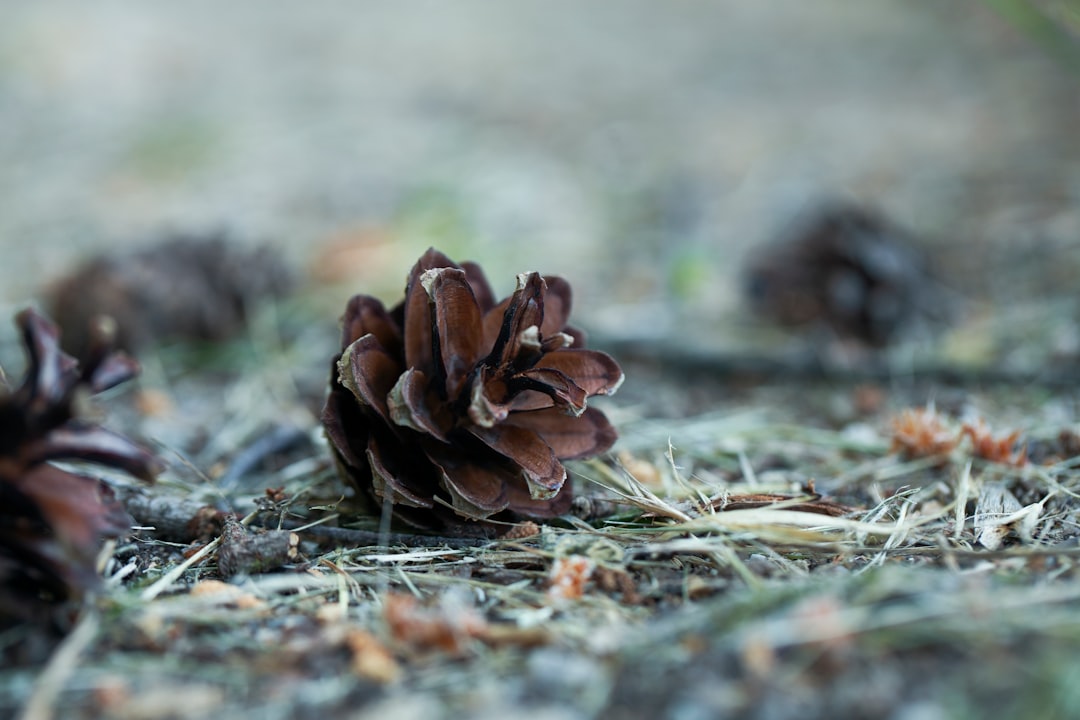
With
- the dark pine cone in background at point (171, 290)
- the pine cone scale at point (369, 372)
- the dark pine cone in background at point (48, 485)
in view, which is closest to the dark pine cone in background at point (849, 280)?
the dark pine cone in background at point (171, 290)

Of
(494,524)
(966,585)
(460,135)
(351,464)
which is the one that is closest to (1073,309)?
(966,585)

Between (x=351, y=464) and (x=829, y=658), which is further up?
(x=351, y=464)

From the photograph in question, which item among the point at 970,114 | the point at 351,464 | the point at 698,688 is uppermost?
the point at 970,114

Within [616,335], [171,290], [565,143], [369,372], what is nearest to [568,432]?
[369,372]

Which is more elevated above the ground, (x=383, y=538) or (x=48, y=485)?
(x=48, y=485)

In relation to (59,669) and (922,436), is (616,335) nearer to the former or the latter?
(922,436)

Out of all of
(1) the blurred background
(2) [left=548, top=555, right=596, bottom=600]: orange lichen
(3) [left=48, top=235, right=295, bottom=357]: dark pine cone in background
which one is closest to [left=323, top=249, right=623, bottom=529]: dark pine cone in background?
(2) [left=548, top=555, right=596, bottom=600]: orange lichen

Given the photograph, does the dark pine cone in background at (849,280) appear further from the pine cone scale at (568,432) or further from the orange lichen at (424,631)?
the orange lichen at (424,631)

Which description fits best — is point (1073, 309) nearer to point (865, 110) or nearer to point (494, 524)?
point (494, 524)
